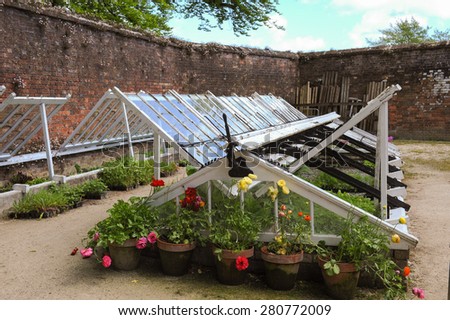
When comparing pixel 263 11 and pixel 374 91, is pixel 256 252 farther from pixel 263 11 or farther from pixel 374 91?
pixel 263 11

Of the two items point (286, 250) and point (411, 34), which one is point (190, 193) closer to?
point (286, 250)

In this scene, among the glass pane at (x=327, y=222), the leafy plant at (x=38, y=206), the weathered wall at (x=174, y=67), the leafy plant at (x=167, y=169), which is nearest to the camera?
the glass pane at (x=327, y=222)

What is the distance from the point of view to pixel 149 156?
9938 millimetres

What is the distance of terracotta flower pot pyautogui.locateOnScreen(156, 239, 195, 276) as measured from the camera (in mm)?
3711

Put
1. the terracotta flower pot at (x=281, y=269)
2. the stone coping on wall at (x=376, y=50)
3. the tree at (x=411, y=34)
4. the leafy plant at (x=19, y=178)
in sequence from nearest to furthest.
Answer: the terracotta flower pot at (x=281, y=269)
the leafy plant at (x=19, y=178)
the stone coping on wall at (x=376, y=50)
the tree at (x=411, y=34)

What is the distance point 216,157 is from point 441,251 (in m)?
2.57

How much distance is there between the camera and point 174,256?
12.2 feet

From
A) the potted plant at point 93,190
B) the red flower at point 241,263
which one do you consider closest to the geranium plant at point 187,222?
the red flower at point 241,263

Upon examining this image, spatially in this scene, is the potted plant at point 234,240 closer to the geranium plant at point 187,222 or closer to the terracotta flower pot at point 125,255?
the geranium plant at point 187,222

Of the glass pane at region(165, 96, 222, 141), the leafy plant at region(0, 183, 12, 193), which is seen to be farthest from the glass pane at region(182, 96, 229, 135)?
the leafy plant at region(0, 183, 12, 193)

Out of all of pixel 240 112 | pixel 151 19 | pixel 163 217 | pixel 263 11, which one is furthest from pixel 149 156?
pixel 263 11

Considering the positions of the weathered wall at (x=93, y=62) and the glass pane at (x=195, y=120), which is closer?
the glass pane at (x=195, y=120)

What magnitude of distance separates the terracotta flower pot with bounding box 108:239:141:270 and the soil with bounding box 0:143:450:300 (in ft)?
0.20

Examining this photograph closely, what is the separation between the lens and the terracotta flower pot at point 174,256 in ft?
12.2
